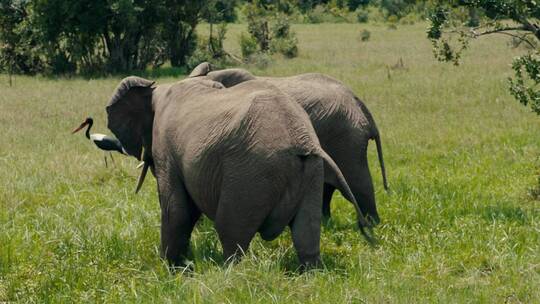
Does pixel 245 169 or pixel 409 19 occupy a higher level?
pixel 245 169

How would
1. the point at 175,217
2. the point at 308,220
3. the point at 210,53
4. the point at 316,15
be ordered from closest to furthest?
the point at 308,220
the point at 175,217
the point at 210,53
the point at 316,15

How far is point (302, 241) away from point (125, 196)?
3.61 m

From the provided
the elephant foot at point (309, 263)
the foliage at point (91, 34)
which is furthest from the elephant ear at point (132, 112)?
the foliage at point (91, 34)

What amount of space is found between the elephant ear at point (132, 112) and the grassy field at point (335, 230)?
0.79m

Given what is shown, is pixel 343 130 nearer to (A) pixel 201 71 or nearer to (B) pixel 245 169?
(A) pixel 201 71

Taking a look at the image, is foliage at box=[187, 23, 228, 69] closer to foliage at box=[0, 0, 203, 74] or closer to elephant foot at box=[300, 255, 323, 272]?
foliage at box=[0, 0, 203, 74]

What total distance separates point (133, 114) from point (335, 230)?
212 cm

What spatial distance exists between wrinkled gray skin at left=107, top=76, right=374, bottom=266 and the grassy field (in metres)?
0.26

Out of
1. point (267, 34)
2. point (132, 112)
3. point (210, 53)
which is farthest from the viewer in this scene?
point (267, 34)

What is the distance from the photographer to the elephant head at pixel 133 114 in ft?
22.0

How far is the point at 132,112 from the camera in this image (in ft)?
22.3

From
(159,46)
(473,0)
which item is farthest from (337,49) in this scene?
(473,0)

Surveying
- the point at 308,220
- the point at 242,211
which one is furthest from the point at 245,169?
the point at 308,220

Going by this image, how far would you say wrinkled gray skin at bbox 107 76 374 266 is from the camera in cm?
537
